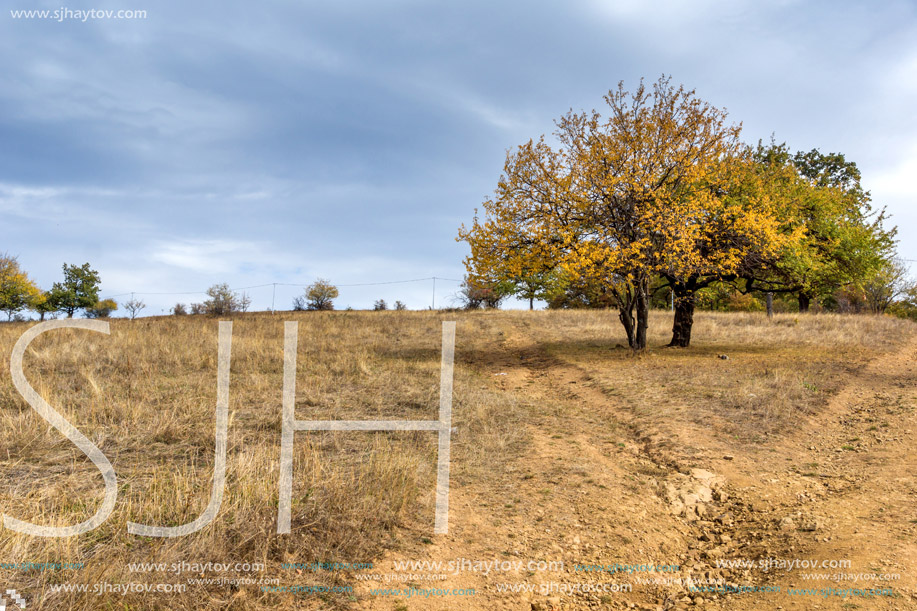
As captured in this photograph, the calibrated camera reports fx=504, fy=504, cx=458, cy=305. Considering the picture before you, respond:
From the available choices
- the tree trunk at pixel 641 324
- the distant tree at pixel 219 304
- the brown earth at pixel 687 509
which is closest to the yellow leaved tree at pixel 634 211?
the tree trunk at pixel 641 324

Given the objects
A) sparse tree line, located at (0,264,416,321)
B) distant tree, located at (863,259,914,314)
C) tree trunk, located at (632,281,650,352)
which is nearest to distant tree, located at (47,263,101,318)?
sparse tree line, located at (0,264,416,321)

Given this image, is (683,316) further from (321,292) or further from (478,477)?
(321,292)

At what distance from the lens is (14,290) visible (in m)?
44.3

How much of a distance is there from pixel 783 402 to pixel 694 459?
12.0 feet

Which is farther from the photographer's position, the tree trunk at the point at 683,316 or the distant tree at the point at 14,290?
the distant tree at the point at 14,290

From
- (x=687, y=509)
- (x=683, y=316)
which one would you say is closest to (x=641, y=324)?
(x=683, y=316)

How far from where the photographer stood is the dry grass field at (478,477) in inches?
165

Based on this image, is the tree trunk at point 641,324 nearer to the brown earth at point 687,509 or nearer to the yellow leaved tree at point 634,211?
the yellow leaved tree at point 634,211

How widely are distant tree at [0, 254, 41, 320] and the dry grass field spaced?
4042 cm

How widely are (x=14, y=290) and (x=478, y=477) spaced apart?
5443 cm

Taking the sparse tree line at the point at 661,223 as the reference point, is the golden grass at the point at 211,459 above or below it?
below

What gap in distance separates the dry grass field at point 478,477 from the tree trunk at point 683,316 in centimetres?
441

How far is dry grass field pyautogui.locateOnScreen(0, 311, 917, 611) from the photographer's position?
4.19 meters

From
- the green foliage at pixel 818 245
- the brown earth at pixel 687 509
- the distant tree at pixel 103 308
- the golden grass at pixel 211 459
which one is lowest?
the brown earth at pixel 687 509
